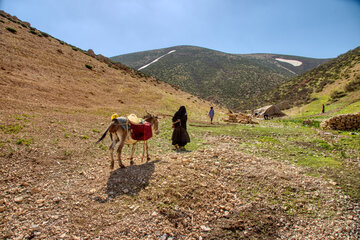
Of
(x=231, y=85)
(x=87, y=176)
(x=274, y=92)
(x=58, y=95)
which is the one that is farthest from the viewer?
(x=231, y=85)

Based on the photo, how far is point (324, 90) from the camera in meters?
38.8

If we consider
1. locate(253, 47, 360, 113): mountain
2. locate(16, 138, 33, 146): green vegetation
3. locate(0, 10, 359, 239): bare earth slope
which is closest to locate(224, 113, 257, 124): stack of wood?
locate(253, 47, 360, 113): mountain

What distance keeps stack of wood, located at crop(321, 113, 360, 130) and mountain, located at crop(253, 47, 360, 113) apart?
1535cm

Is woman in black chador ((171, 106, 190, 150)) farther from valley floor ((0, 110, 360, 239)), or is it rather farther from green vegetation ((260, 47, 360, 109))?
green vegetation ((260, 47, 360, 109))

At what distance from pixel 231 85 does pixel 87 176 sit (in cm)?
6815

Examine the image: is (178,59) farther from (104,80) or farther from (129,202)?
(129,202)

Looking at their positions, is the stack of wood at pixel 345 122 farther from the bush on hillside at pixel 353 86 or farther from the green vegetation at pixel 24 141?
the bush on hillside at pixel 353 86

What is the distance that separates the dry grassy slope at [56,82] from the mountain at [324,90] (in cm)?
2398

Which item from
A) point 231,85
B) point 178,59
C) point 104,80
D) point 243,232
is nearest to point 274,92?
point 231,85

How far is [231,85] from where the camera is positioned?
69.9 m

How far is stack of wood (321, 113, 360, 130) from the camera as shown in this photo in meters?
14.1

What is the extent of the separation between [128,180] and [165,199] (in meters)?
1.32

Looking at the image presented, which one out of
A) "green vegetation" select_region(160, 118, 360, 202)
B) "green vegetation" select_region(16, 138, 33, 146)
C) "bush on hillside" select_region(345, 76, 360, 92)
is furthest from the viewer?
"bush on hillside" select_region(345, 76, 360, 92)

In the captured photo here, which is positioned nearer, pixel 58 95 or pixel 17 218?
pixel 17 218
